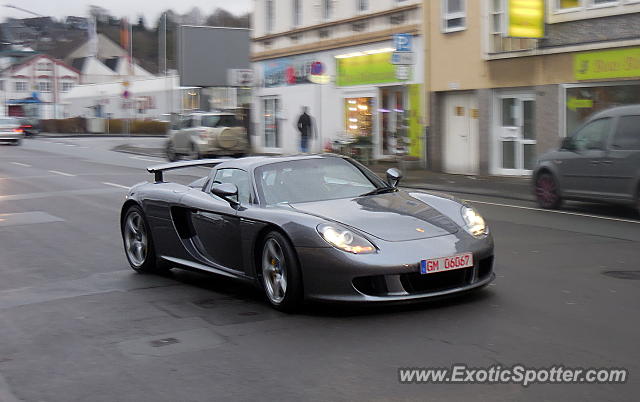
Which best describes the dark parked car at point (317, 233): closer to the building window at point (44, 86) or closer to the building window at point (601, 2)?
the building window at point (601, 2)

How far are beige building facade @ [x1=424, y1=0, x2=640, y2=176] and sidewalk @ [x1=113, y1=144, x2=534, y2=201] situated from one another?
2.45ft

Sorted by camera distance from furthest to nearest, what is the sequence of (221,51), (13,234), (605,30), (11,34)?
(11,34)
(221,51)
(605,30)
(13,234)

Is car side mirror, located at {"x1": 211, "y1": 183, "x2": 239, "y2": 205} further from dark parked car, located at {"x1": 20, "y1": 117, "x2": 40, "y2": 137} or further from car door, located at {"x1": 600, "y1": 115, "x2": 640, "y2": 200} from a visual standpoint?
dark parked car, located at {"x1": 20, "y1": 117, "x2": 40, "y2": 137}

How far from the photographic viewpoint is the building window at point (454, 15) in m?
23.7

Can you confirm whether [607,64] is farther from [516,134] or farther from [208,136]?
[208,136]

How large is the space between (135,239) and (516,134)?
14688mm

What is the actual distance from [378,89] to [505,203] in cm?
1243

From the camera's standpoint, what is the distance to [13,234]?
1235 cm

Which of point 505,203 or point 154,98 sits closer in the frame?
point 505,203

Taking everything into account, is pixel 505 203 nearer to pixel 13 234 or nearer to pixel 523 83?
pixel 523 83

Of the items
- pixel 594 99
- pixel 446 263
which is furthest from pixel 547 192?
pixel 446 263

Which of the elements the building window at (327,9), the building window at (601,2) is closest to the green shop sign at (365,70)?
the building window at (327,9)

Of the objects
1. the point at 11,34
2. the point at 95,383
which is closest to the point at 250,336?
the point at 95,383

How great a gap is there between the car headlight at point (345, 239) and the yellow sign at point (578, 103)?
48.1 ft
